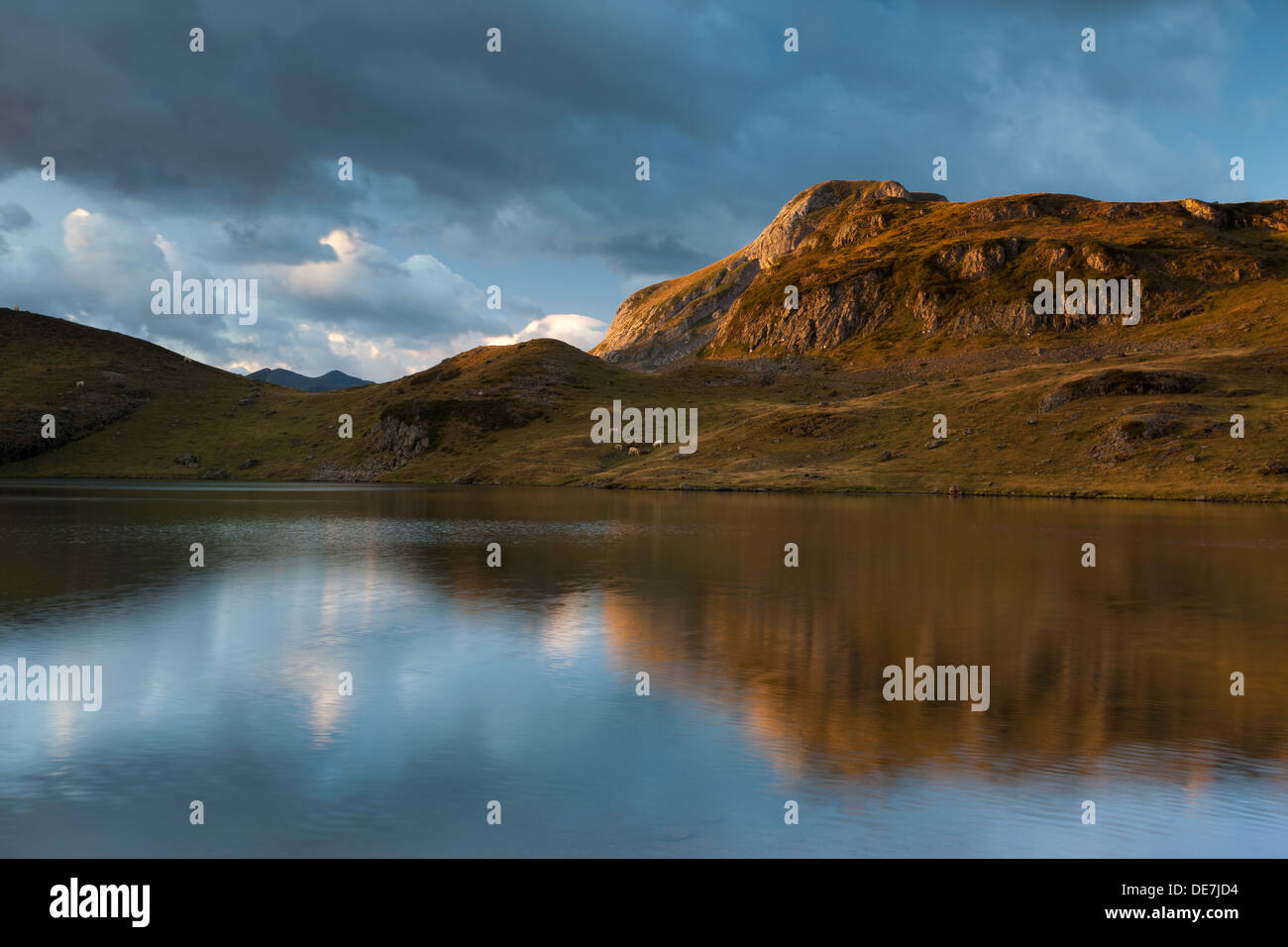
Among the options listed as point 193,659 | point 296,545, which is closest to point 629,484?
point 296,545

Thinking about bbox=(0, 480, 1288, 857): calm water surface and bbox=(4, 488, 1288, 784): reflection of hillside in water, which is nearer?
bbox=(0, 480, 1288, 857): calm water surface

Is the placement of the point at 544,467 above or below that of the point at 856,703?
above

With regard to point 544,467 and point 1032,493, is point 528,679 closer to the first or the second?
point 1032,493

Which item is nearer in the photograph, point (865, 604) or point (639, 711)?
point (639, 711)

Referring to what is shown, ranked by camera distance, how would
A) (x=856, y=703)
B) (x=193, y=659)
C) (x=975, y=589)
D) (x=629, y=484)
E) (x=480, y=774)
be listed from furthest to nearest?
(x=629, y=484) < (x=975, y=589) < (x=193, y=659) < (x=856, y=703) < (x=480, y=774)

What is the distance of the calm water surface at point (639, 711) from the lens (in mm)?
12586

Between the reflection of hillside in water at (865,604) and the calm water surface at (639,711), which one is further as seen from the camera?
the reflection of hillside in water at (865,604)

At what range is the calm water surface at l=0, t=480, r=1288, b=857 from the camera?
12.6 m

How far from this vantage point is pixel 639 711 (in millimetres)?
18641

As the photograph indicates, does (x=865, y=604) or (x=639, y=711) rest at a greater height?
(x=865, y=604)

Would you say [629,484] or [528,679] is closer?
[528,679]

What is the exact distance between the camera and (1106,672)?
22609mm
